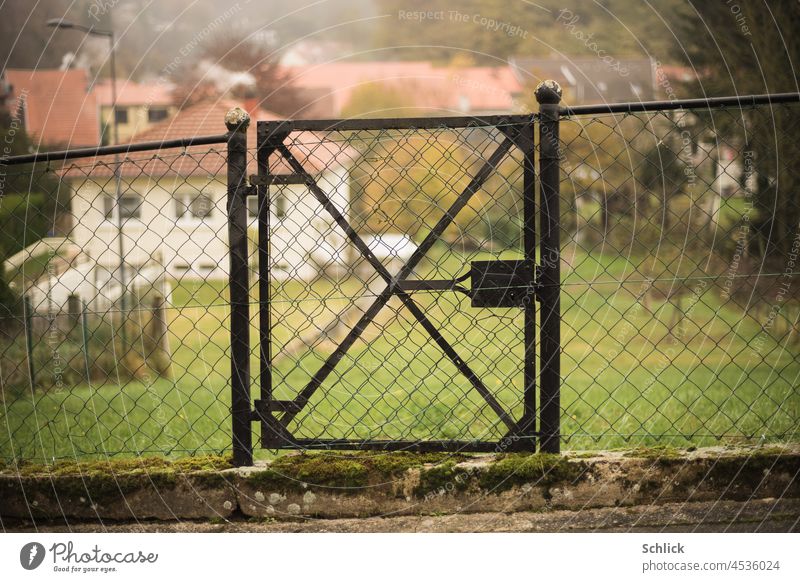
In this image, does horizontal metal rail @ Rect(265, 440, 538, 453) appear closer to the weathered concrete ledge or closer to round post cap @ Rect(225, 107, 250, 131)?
the weathered concrete ledge

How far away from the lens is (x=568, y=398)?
18.4 ft

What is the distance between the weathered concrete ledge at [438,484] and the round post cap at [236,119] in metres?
1.37

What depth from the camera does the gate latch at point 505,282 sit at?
2838 mm

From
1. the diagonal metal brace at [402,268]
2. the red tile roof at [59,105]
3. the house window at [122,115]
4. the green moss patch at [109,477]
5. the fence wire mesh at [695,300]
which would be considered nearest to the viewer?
Answer: the diagonal metal brace at [402,268]

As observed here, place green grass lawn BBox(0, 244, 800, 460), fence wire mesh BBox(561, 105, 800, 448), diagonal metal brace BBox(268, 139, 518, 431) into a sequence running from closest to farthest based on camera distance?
diagonal metal brace BBox(268, 139, 518, 431)
green grass lawn BBox(0, 244, 800, 460)
fence wire mesh BBox(561, 105, 800, 448)

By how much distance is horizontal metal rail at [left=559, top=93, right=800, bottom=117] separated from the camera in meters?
2.73

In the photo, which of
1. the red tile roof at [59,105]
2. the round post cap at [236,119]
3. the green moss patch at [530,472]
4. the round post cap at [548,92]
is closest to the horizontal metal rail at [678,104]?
the round post cap at [548,92]

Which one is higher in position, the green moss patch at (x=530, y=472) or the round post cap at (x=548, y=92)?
the round post cap at (x=548, y=92)

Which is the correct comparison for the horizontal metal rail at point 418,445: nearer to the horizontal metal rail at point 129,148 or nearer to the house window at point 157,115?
the horizontal metal rail at point 129,148

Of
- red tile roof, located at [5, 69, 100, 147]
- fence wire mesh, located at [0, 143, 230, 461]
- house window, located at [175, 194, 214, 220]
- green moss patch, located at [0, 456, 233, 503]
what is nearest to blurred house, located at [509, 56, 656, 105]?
house window, located at [175, 194, 214, 220]

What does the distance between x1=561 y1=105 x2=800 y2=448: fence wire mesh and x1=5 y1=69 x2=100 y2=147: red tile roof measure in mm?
4595

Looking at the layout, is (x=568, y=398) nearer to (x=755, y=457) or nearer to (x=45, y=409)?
(x=755, y=457)

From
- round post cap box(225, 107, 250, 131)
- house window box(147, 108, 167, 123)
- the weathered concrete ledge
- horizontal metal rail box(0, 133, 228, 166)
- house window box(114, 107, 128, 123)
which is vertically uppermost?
house window box(147, 108, 167, 123)
